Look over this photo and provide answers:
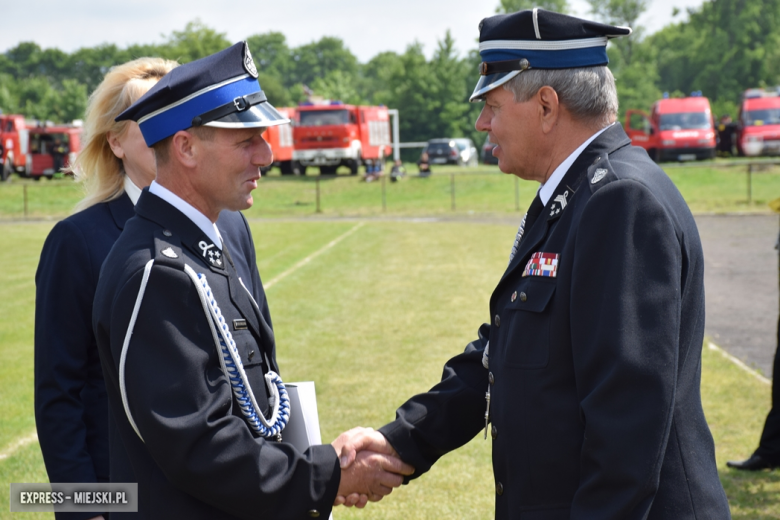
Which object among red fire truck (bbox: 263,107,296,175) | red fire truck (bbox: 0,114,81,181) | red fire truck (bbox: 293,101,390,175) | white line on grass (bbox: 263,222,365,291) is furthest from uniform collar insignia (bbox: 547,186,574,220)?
red fire truck (bbox: 0,114,81,181)

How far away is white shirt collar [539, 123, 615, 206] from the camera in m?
2.37

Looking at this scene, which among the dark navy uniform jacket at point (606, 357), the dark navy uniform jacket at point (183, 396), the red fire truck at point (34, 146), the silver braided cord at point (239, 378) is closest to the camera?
the dark navy uniform jacket at point (606, 357)

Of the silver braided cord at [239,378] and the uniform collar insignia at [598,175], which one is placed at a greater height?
the uniform collar insignia at [598,175]

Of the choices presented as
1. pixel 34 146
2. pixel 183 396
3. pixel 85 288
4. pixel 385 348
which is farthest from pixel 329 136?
pixel 183 396

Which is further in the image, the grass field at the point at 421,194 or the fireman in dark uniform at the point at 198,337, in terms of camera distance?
the grass field at the point at 421,194

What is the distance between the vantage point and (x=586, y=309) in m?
2.05

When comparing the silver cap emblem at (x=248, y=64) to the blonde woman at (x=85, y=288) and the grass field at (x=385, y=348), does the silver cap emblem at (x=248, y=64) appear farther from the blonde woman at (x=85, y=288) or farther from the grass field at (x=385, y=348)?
the grass field at (x=385, y=348)

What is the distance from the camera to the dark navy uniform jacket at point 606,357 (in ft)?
6.51

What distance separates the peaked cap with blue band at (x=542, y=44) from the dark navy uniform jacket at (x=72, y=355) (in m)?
1.17

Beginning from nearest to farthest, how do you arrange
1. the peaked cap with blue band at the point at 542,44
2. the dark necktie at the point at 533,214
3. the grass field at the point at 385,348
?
the peaked cap with blue band at the point at 542,44, the dark necktie at the point at 533,214, the grass field at the point at 385,348

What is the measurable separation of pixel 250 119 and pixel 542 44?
88cm

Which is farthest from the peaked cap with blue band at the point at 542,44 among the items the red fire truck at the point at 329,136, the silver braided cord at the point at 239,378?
the red fire truck at the point at 329,136

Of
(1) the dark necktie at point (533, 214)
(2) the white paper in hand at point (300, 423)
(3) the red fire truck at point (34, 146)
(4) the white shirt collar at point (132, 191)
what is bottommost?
(2) the white paper in hand at point (300, 423)

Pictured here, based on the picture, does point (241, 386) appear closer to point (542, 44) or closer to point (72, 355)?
point (72, 355)
